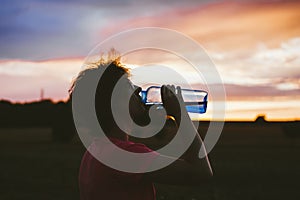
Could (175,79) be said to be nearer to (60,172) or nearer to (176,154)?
(176,154)

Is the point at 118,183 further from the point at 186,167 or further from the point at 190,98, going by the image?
the point at 190,98

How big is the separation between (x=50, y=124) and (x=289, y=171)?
35.7m

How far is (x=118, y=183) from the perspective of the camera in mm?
2445

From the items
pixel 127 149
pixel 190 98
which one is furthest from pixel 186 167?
pixel 190 98

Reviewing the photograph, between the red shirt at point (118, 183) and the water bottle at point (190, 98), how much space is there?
1.49 ft

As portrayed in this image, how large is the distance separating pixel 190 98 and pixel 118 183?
0.76 metres

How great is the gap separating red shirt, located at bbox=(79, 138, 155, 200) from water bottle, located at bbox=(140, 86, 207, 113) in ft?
1.49

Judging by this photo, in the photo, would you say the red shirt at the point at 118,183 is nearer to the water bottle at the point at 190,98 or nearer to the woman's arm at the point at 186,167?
the woman's arm at the point at 186,167

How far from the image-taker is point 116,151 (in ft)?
7.97

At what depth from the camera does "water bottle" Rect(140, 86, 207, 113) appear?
286cm

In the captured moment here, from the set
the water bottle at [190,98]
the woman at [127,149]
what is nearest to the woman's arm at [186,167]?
the woman at [127,149]

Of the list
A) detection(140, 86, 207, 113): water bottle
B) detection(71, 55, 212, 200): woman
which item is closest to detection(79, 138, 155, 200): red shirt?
detection(71, 55, 212, 200): woman

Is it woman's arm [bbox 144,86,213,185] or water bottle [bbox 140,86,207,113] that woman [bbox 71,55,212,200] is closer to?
woman's arm [bbox 144,86,213,185]

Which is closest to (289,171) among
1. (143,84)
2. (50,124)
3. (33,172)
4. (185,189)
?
(185,189)
